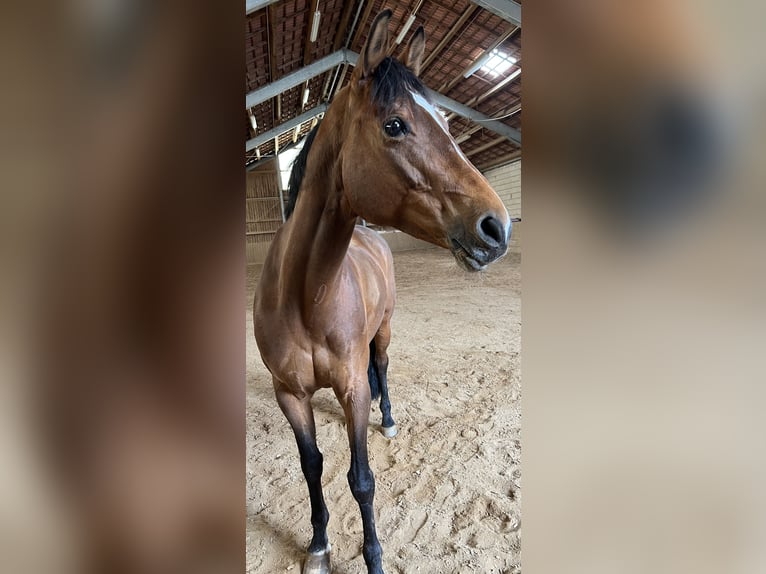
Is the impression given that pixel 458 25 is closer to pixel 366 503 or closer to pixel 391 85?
pixel 391 85

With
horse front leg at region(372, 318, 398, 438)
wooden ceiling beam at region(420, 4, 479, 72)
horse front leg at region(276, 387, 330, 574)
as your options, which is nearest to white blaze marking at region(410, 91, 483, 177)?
horse front leg at region(276, 387, 330, 574)

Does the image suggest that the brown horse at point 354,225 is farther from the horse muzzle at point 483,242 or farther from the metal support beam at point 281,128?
the metal support beam at point 281,128

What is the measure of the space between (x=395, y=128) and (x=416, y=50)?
358 mm

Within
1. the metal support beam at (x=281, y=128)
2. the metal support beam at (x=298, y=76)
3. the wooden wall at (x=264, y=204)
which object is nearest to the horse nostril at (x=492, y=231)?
the metal support beam at (x=298, y=76)

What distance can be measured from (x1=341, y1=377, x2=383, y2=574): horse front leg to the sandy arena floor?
0.10 m

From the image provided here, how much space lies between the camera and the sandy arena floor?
1.39 metres

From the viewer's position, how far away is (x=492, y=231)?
30.6 inches

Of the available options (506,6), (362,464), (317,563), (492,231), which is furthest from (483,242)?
(506,6)
